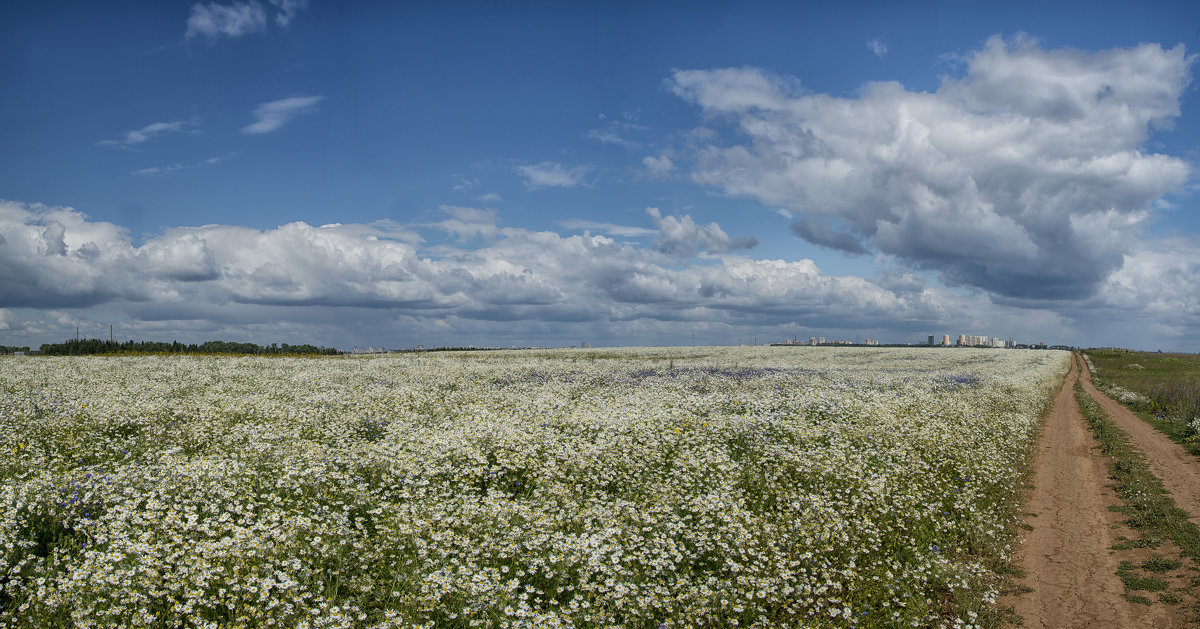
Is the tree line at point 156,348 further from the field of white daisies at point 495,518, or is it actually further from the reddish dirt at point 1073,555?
the reddish dirt at point 1073,555

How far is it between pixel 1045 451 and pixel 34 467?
26008 mm

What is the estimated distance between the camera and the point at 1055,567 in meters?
9.62

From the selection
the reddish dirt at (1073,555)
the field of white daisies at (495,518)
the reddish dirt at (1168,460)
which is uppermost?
the field of white daisies at (495,518)

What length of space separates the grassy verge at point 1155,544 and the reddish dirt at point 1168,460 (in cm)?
24

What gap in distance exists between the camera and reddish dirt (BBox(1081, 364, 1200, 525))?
13776 millimetres

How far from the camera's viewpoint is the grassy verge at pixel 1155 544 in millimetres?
8797

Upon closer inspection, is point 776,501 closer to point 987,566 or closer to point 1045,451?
point 987,566

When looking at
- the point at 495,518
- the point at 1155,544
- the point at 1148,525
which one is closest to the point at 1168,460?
the point at 1148,525

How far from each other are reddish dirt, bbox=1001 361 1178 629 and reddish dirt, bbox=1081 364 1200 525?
1.24 m

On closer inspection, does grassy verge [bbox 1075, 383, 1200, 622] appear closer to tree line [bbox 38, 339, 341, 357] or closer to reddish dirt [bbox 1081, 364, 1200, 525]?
reddish dirt [bbox 1081, 364, 1200, 525]

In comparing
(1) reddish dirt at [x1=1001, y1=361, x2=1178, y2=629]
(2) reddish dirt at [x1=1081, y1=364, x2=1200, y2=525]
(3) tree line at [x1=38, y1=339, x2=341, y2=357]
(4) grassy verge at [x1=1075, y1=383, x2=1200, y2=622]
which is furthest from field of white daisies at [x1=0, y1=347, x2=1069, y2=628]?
(3) tree line at [x1=38, y1=339, x2=341, y2=357]

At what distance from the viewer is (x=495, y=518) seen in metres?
8.63

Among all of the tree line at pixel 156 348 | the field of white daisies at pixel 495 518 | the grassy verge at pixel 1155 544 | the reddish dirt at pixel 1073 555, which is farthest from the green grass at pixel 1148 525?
the tree line at pixel 156 348

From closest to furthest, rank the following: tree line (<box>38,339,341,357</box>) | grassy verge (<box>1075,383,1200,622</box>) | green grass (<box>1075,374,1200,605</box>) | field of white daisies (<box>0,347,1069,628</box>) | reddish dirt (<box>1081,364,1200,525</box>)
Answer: field of white daisies (<box>0,347,1069,628</box>) → grassy verge (<box>1075,383,1200,622</box>) → green grass (<box>1075,374,1200,605</box>) → reddish dirt (<box>1081,364,1200,525</box>) → tree line (<box>38,339,341,357</box>)
